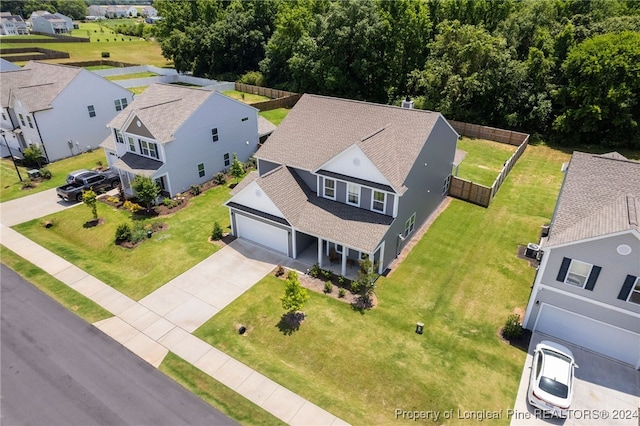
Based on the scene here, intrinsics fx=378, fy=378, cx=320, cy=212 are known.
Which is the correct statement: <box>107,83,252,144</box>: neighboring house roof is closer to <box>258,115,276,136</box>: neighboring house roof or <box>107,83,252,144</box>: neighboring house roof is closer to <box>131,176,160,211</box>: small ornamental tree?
<box>131,176,160,211</box>: small ornamental tree

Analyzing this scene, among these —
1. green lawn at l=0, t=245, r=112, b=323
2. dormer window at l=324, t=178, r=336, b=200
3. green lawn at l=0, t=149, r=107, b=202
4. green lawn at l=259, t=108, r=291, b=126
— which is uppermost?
dormer window at l=324, t=178, r=336, b=200

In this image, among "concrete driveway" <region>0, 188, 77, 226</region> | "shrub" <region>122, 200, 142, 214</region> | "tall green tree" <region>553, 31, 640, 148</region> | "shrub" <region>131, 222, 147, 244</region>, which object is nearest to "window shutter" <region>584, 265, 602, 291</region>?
"shrub" <region>131, 222, 147, 244</region>

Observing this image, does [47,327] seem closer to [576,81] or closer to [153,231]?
[153,231]

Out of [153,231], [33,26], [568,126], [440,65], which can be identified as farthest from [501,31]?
[33,26]

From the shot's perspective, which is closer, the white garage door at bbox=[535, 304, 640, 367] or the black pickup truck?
the white garage door at bbox=[535, 304, 640, 367]

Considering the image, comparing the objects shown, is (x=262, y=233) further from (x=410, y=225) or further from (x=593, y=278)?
(x=593, y=278)

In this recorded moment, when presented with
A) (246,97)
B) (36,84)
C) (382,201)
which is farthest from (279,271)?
(246,97)
